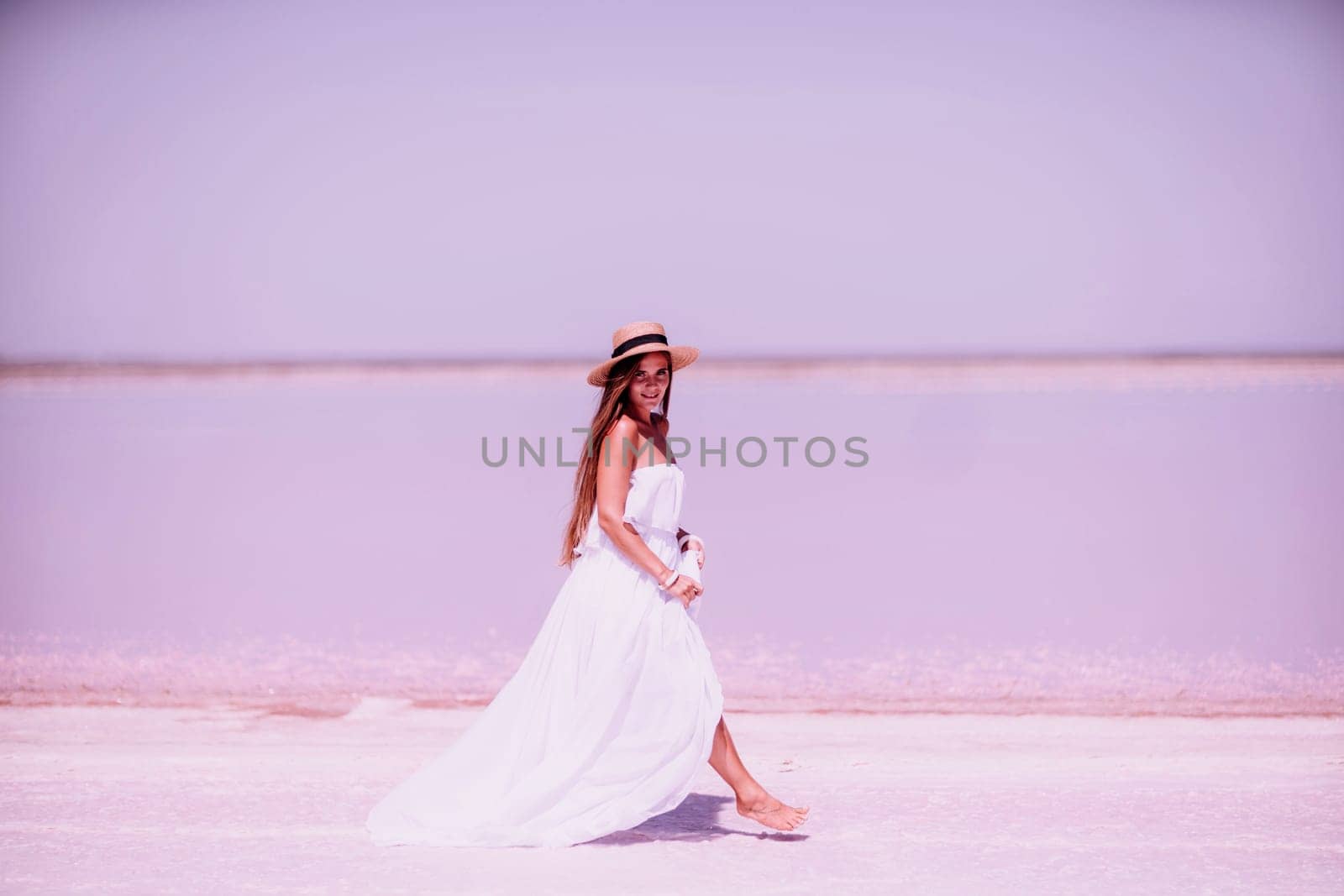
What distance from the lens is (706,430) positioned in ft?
14.9

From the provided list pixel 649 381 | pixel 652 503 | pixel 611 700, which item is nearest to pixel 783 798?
pixel 611 700

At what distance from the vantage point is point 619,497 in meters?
2.78

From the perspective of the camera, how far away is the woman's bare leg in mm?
2766

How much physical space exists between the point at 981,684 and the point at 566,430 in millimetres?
2048

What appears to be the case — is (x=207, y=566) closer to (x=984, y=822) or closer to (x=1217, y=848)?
(x=984, y=822)

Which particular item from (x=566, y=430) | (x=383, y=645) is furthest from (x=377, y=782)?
(x=566, y=430)

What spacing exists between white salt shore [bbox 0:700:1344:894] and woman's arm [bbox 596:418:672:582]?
0.73 meters

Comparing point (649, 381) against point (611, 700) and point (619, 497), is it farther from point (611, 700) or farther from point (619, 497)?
point (611, 700)


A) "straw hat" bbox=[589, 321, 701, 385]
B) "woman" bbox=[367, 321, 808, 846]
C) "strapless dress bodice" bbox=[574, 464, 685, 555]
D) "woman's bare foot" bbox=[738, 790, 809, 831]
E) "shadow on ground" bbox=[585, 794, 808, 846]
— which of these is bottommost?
"shadow on ground" bbox=[585, 794, 808, 846]

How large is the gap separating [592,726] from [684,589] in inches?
16.6

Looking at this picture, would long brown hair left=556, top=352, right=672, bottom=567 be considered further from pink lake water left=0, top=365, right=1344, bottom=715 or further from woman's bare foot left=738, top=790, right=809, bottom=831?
pink lake water left=0, top=365, right=1344, bottom=715

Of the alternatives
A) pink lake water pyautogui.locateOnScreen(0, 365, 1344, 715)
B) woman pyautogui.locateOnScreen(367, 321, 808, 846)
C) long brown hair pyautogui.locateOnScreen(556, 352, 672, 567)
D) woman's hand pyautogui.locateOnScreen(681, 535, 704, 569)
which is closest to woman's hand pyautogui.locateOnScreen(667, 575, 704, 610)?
woman pyautogui.locateOnScreen(367, 321, 808, 846)

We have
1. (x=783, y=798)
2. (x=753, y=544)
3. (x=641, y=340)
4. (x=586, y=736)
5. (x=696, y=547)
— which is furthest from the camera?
(x=753, y=544)

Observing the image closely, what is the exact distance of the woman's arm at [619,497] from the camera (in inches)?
109
